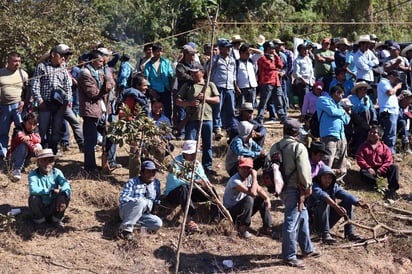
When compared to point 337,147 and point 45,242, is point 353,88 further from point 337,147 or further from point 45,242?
point 45,242

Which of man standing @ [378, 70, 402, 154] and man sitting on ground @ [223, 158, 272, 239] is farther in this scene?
man standing @ [378, 70, 402, 154]

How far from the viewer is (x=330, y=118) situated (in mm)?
10469

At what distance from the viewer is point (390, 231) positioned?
9.54m

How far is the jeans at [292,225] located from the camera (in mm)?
7973

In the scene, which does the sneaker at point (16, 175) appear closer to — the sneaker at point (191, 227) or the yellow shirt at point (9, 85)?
the yellow shirt at point (9, 85)

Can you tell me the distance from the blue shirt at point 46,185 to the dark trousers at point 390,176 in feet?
17.0

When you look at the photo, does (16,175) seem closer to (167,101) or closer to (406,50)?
(167,101)

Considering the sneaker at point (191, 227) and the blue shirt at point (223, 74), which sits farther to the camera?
the blue shirt at point (223, 74)

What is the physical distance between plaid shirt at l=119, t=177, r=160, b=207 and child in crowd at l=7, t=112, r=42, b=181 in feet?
5.44

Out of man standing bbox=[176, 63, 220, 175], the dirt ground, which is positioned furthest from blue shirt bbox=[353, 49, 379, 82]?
man standing bbox=[176, 63, 220, 175]

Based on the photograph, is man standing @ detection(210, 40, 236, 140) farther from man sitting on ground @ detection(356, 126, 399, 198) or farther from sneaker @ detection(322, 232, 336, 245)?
sneaker @ detection(322, 232, 336, 245)

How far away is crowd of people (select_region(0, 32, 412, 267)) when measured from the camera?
27.7 feet

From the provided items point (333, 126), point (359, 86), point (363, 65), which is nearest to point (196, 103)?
point (333, 126)

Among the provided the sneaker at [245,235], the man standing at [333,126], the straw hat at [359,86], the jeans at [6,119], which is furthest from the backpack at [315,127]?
the jeans at [6,119]
